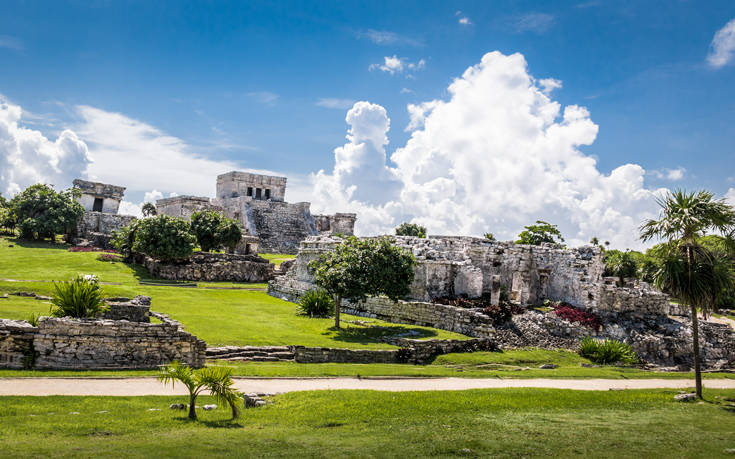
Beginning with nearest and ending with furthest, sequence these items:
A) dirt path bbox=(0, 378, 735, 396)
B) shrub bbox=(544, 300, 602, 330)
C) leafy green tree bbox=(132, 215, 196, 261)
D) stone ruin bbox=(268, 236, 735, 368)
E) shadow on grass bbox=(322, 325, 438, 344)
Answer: dirt path bbox=(0, 378, 735, 396) < shadow on grass bbox=(322, 325, 438, 344) < stone ruin bbox=(268, 236, 735, 368) < shrub bbox=(544, 300, 602, 330) < leafy green tree bbox=(132, 215, 196, 261)

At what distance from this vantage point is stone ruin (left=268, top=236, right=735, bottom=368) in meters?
21.4

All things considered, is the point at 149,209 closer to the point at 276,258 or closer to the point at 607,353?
the point at 276,258

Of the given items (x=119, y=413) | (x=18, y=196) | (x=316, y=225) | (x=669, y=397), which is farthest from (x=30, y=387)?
(x=316, y=225)

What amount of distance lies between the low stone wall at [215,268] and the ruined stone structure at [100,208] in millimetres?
18300

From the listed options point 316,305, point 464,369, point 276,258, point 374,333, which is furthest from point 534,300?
point 276,258

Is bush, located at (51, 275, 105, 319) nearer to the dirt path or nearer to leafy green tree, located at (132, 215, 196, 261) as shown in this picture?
the dirt path

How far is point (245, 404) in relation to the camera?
32.2 ft

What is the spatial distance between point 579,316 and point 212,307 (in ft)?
51.6

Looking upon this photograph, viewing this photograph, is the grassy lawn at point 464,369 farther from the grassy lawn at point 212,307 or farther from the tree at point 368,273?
the tree at point 368,273

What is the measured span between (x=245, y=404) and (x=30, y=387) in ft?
13.1

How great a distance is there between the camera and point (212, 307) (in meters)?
22.1

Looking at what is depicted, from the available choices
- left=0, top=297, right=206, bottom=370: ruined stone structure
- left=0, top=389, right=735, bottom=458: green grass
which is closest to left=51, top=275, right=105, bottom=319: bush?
left=0, top=297, right=206, bottom=370: ruined stone structure

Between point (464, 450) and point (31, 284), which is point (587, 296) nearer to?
point (464, 450)

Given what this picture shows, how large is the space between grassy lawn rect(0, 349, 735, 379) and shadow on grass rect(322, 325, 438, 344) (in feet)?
6.40
